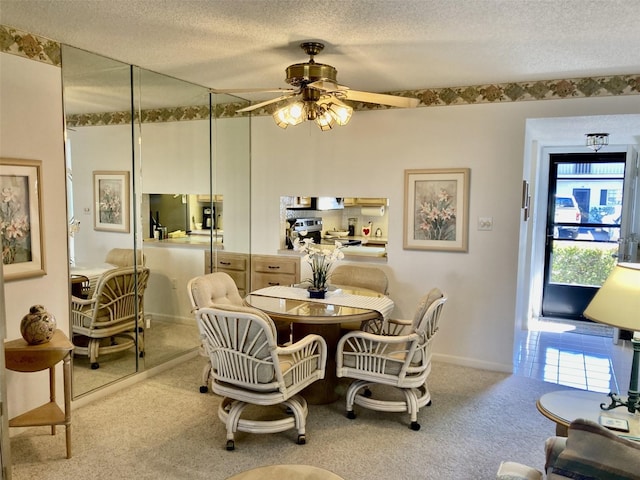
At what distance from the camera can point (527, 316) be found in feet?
19.0

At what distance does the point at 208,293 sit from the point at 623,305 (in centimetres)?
261

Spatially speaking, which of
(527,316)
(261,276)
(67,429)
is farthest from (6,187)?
(527,316)

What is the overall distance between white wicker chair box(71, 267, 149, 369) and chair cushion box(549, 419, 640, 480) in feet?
10.5

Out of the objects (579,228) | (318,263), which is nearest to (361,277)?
(318,263)

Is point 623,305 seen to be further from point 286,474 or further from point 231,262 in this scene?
point 231,262

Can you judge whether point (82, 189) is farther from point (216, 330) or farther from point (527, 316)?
point (527, 316)

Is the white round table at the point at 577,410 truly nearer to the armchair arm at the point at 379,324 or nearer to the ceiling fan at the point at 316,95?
the armchair arm at the point at 379,324

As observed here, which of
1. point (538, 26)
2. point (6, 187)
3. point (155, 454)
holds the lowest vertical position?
point (155, 454)

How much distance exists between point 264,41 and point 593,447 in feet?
8.96

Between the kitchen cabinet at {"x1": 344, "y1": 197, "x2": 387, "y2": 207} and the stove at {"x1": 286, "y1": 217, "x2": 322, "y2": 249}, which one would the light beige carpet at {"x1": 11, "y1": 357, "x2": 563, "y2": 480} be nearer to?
the stove at {"x1": 286, "y1": 217, "x2": 322, "y2": 249}

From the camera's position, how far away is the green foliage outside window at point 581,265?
607cm

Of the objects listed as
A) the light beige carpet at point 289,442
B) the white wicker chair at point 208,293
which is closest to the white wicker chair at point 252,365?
the light beige carpet at point 289,442

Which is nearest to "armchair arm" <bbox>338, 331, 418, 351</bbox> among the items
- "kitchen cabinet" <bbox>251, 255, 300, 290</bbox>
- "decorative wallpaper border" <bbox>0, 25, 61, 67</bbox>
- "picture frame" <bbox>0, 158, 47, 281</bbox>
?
"kitchen cabinet" <bbox>251, 255, 300, 290</bbox>

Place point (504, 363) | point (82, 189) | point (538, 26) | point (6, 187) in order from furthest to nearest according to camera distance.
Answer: point (504, 363) < point (82, 189) < point (6, 187) < point (538, 26)
